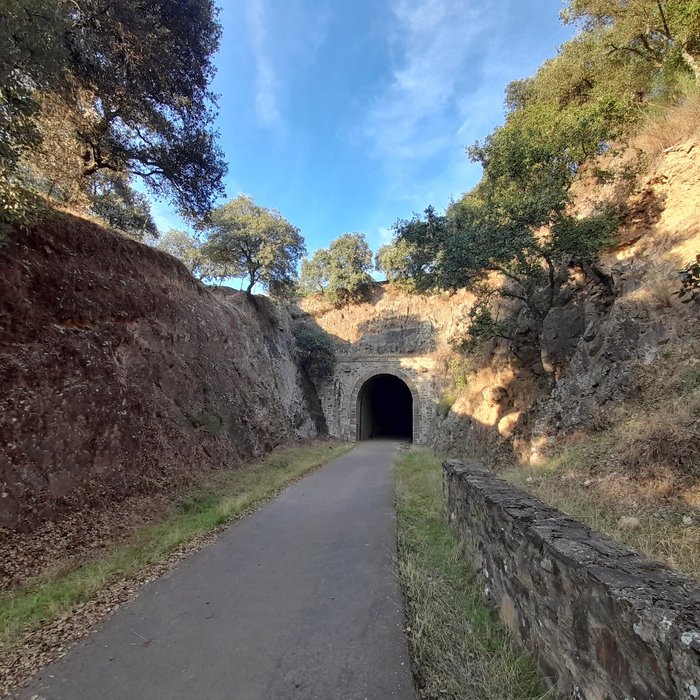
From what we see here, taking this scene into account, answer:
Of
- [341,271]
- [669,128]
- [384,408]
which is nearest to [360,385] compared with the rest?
[341,271]

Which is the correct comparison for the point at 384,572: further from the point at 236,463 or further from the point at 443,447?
the point at 443,447

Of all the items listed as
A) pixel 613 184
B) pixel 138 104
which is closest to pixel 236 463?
pixel 138 104

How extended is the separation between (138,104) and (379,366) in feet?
65.3

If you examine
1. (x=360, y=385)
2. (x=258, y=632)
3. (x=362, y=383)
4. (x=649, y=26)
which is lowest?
(x=258, y=632)

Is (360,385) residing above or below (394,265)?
below

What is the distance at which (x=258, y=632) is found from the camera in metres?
3.77

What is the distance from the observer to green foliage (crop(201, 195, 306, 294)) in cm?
2034

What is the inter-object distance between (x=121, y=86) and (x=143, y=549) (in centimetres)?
1005

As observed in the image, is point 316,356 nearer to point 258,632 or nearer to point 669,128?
point 669,128

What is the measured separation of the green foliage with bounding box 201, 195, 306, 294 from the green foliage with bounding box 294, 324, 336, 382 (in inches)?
225

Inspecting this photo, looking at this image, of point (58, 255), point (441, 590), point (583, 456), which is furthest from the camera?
point (58, 255)

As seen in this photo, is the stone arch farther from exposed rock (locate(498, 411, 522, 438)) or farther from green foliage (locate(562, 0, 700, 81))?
green foliage (locate(562, 0, 700, 81))

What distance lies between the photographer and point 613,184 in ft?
37.3

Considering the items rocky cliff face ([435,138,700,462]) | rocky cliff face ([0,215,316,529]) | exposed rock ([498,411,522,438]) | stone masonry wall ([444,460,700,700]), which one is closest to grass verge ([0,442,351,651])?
rocky cliff face ([0,215,316,529])
